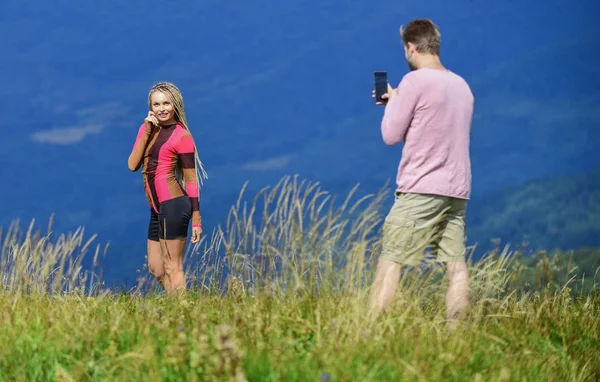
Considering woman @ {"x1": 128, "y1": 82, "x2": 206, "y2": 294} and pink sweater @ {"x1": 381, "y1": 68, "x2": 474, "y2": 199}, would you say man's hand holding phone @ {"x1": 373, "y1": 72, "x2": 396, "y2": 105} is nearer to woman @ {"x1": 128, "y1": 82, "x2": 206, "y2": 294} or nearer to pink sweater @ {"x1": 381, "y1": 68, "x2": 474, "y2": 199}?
pink sweater @ {"x1": 381, "y1": 68, "x2": 474, "y2": 199}

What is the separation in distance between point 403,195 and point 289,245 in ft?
2.46

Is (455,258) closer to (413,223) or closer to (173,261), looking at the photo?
(413,223)

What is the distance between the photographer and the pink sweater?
4.90 metres

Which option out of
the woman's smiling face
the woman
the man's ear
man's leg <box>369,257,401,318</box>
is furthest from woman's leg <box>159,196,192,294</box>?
the man's ear

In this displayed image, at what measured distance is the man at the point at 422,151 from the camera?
491 cm

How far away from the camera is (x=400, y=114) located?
4.89 m

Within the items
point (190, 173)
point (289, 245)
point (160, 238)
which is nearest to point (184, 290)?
point (160, 238)

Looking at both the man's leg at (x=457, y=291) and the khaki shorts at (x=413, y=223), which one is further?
the man's leg at (x=457, y=291)

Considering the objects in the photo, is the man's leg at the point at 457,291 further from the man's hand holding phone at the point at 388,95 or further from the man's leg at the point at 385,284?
the man's hand holding phone at the point at 388,95

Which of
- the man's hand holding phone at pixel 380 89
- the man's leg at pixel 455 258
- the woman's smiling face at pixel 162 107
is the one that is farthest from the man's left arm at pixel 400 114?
the woman's smiling face at pixel 162 107

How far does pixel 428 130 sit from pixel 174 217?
87.1 inches

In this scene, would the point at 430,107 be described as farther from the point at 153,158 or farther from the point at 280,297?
the point at 153,158

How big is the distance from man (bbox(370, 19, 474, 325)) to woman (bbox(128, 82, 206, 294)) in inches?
72.6

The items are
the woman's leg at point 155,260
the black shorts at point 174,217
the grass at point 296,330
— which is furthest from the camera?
the woman's leg at point 155,260
